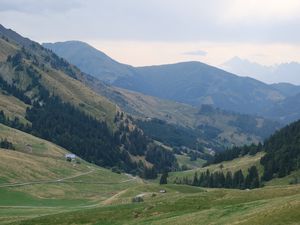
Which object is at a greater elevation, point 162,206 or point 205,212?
point 205,212

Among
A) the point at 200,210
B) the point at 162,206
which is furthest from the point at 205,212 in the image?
the point at 162,206

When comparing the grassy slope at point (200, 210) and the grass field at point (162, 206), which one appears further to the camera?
the grassy slope at point (200, 210)

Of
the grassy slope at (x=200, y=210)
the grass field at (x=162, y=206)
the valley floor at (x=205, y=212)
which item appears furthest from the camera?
the grassy slope at (x=200, y=210)

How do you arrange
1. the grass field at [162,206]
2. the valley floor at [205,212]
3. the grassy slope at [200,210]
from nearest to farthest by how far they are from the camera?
the valley floor at [205,212], the grass field at [162,206], the grassy slope at [200,210]

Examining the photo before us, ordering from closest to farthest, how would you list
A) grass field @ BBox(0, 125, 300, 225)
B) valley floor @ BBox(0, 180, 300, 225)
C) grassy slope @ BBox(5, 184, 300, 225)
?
valley floor @ BBox(0, 180, 300, 225) → grass field @ BBox(0, 125, 300, 225) → grassy slope @ BBox(5, 184, 300, 225)

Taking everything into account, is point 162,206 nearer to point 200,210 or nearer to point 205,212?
point 200,210

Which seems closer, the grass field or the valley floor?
the valley floor

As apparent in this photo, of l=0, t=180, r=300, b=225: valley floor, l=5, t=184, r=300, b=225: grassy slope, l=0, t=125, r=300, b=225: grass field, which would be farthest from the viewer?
l=5, t=184, r=300, b=225: grassy slope

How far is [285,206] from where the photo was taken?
53156 millimetres

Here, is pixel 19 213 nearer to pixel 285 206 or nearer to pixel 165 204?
pixel 165 204

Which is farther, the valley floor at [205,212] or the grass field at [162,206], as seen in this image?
the grass field at [162,206]

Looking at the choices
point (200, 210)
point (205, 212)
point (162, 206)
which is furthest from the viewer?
point (162, 206)

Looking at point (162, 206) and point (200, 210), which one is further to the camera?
point (162, 206)

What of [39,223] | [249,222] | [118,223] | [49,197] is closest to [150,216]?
[118,223]
